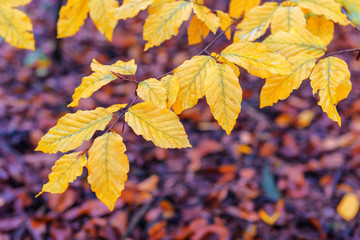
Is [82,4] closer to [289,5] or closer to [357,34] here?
[289,5]

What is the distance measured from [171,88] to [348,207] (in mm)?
1698

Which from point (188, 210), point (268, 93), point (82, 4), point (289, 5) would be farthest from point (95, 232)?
point (289, 5)

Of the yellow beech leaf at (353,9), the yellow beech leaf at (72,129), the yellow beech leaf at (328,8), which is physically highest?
the yellow beech leaf at (328,8)

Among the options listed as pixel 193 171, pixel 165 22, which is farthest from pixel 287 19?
pixel 193 171

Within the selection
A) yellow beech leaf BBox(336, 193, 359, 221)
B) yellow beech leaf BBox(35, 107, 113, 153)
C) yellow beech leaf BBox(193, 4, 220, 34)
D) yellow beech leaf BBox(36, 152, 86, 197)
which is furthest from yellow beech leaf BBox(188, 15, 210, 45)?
yellow beech leaf BBox(336, 193, 359, 221)

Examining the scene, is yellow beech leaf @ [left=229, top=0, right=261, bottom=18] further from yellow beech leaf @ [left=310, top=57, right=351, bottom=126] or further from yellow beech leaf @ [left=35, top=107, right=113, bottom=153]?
yellow beech leaf @ [left=35, top=107, right=113, bottom=153]

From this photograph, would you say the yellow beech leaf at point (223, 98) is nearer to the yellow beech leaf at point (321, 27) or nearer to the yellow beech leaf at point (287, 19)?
the yellow beech leaf at point (287, 19)

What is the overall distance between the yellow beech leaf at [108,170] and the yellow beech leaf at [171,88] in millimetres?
157

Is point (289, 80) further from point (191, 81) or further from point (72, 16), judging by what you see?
point (72, 16)

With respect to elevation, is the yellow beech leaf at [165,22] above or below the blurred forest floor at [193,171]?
above

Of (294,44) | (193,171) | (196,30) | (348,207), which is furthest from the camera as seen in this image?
(193,171)

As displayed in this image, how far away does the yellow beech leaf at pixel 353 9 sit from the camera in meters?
0.87

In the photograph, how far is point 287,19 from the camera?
853mm

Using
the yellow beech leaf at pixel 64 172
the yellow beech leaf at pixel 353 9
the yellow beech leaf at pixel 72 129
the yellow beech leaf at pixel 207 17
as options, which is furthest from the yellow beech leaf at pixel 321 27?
the yellow beech leaf at pixel 64 172
